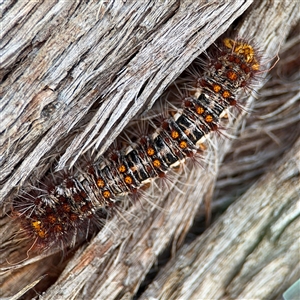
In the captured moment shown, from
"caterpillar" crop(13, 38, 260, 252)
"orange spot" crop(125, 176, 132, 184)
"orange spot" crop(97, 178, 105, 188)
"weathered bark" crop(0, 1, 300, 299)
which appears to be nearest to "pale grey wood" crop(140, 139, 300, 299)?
"weathered bark" crop(0, 1, 300, 299)

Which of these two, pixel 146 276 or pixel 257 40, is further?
pixel 146 276

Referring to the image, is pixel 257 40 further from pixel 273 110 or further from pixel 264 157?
pixel 264 157

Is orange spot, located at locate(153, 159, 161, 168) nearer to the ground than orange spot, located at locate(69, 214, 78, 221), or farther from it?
nearer to the ground

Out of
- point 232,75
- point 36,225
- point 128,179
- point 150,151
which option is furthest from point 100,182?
point 232,75

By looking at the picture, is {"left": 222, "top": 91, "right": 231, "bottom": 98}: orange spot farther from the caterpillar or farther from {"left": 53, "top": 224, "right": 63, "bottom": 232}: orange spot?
{"left": 53, "top": 224, "right": 63, "bottom": 232}: orange spot

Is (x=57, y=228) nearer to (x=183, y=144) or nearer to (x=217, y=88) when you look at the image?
(x=183, y=144)

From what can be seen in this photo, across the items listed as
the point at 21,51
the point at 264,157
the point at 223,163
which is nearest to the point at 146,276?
the point at 223,163
